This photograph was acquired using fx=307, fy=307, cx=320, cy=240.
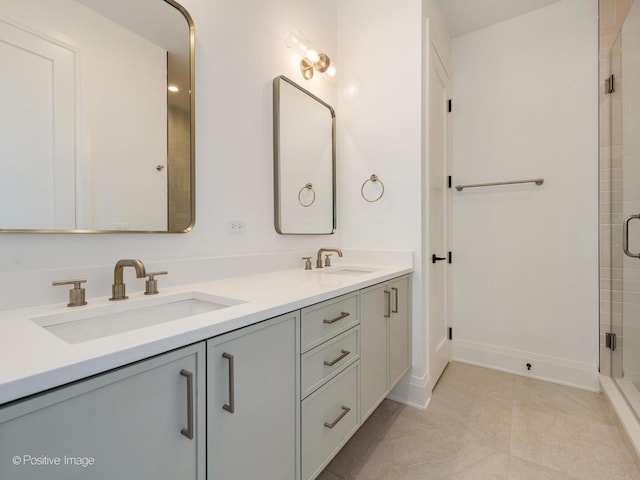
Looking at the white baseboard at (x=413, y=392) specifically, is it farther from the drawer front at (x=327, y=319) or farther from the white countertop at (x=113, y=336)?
the white countertop at (x=113, y=336)

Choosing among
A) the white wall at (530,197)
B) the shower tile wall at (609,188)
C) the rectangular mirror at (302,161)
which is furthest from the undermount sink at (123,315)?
the shower tile wall at (609,188)

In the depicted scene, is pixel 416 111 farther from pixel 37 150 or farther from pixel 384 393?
pixel 37 150

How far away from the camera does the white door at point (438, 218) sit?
2.00m

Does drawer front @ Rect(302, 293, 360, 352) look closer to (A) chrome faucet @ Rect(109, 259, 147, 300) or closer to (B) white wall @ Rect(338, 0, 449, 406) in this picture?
(A) chrome faucet @ Rect(109, 259, 147, 300)

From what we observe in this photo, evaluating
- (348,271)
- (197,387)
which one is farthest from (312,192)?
(197,387)

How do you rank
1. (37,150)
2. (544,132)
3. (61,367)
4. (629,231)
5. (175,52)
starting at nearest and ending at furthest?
(61,367), (37,150), (175,52), (629,231), (544,132)

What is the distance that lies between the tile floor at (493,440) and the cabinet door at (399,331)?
27 cm

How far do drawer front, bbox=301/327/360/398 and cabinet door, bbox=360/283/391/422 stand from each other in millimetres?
75

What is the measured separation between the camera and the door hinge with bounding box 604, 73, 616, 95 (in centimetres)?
196

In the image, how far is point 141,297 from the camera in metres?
1.03

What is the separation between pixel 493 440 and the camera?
1553 millimetres

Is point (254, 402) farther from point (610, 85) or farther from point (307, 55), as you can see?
point (610, 85)

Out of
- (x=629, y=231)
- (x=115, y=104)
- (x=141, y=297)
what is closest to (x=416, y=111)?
(x=629, y=231)

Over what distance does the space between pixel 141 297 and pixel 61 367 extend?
0.58 meters
